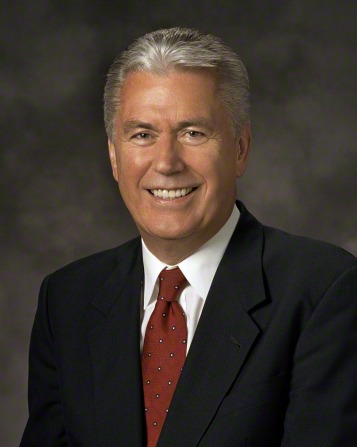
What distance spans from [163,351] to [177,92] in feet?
2.74

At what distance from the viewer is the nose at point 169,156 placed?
3133 mm

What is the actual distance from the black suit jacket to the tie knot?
0.38 ft

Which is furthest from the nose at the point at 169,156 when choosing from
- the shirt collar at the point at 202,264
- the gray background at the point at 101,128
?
the gray background at the point at 101,128

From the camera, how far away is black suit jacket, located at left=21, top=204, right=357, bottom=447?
9.74 ft

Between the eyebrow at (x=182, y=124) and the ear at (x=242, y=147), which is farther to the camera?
the ear at (x=242, y=147)

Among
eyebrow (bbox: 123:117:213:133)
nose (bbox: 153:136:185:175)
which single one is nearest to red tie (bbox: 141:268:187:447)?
nose (bbox: 153:136:185:175)

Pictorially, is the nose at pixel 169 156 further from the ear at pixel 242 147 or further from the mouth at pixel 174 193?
the ear at pixel 242 147

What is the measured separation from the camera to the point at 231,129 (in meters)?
3.27

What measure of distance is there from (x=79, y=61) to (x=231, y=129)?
1.93 meters

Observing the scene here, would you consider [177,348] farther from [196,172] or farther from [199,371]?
[196,172]

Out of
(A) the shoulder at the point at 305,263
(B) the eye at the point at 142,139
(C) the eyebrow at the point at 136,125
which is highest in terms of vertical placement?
(C) the eyebrow at the point at 136,125

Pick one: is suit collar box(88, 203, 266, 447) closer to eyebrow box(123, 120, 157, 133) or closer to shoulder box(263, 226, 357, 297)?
shoulder box(263, 226, 357, 297)

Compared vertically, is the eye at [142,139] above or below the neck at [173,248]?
above

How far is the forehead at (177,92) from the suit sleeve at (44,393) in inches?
34.5
